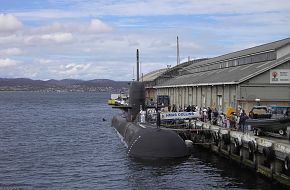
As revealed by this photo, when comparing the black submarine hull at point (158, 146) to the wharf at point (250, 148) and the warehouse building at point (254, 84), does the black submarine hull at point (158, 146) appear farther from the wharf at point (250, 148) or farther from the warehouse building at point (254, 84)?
the warehouse building at point (254, 84)

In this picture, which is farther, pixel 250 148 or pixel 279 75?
pixel 279 75

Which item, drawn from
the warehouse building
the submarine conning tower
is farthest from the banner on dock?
the submarine conning tower

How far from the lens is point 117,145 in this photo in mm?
44406

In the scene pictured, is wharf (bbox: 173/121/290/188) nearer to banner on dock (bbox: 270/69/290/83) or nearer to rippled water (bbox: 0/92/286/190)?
rippled water (bbox: 0/92/286/190)

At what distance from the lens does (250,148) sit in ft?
95.5

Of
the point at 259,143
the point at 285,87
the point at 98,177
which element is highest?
the point at 285,87

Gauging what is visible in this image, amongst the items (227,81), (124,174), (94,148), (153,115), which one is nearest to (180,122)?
(153,115)

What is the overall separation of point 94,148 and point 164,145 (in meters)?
11.6

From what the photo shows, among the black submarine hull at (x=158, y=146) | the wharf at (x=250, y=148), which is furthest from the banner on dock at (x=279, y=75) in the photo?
the black submarine hull at (x=158, y=146)

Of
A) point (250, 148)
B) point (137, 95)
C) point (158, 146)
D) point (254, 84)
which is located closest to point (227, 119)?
point (158, 146)

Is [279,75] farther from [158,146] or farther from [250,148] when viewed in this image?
[158,146]

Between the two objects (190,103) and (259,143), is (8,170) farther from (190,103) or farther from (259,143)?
(190,103)

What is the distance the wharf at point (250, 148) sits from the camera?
25156 millimetres

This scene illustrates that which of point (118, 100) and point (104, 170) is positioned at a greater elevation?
point (118, 100)
